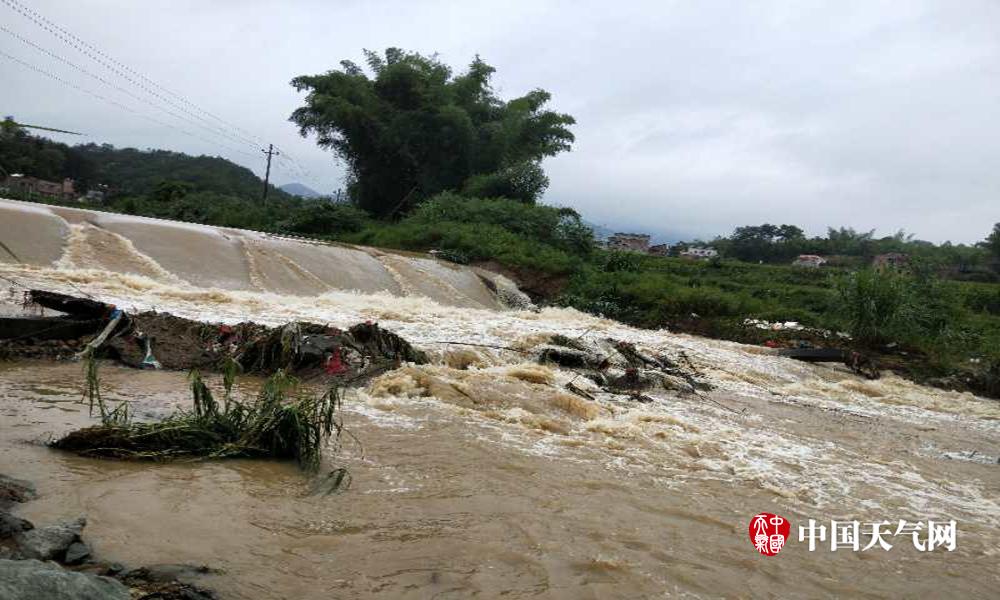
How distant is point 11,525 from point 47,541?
→ 0.59 ft

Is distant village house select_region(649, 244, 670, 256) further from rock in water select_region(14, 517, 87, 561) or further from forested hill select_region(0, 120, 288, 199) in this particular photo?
rock in water select_region(14, 517, 87, 561)

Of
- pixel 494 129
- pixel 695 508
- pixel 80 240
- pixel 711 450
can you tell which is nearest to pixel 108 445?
pixel 695 508

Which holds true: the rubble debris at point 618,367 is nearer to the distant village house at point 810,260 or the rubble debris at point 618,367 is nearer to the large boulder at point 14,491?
the large boulder at point 14,491

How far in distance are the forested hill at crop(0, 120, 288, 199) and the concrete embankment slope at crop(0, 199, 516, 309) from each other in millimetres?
20722

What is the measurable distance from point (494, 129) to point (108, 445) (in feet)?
79.4

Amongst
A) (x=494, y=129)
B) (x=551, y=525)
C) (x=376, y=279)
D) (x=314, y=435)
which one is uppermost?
(x=494, y=129)

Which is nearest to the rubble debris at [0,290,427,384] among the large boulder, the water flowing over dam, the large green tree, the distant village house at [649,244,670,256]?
the water flowing over dam

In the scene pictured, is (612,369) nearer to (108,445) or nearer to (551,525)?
(551,525)

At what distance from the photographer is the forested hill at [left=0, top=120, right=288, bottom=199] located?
37.4 m

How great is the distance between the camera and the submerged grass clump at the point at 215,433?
3.85 metres

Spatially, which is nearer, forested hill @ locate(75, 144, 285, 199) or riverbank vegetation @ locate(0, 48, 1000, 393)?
riverbank vegetation @ locate(0, 48, 1000, 393)

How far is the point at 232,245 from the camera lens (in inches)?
519

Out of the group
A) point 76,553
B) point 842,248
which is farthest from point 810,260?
point 76,553

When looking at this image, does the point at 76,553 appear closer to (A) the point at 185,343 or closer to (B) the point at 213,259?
(A) the point at 185,343
